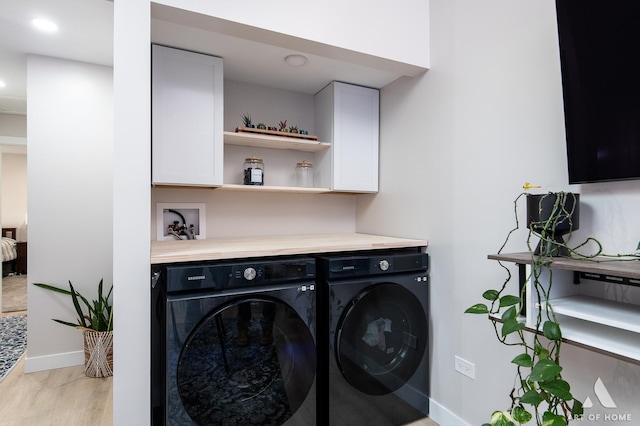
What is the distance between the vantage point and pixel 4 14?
1975 mm

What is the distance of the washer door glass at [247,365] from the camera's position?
1.43 m

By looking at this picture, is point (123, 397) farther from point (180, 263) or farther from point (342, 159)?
point (342, 159)

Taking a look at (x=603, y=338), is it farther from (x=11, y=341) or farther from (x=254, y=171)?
(x=11, y=341)

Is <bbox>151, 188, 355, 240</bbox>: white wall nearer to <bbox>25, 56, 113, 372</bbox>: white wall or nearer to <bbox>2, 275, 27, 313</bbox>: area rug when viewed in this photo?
<bbox>25, 56, 113, 372</bbox>: white wall

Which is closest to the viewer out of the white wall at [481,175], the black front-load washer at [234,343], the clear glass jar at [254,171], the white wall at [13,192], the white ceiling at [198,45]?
the white wall at [481,175]

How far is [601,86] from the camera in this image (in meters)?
1.17

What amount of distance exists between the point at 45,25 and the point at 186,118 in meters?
1.14

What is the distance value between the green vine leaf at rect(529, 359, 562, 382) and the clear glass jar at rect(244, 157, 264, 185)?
1.80m

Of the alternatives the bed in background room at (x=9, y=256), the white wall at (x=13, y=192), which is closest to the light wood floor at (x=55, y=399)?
the bed in background room at (x=9, y=256)

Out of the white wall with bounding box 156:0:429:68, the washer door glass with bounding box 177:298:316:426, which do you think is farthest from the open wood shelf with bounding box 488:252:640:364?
the white wall with bounding box 156:0:429:68

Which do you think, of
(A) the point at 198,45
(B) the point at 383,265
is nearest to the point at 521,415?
(B) the point at 383,265

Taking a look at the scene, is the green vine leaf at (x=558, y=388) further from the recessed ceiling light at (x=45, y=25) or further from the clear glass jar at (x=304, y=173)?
the recessed ceiling light at (x=45, y=25)

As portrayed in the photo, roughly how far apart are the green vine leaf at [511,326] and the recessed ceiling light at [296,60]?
177 centimetres

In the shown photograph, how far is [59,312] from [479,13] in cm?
350
